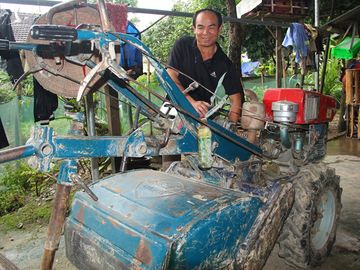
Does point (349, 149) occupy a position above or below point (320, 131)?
below

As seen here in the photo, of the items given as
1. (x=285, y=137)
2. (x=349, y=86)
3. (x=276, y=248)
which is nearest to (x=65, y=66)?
(x=285, y=137)

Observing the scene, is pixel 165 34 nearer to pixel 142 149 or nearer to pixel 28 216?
pixel 28 216

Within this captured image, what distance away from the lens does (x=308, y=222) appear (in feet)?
9.08

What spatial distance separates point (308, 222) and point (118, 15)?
2968 millimetres

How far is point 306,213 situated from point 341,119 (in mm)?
7552

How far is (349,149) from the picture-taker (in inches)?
293

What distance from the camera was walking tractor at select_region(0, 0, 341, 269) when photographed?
172 cm

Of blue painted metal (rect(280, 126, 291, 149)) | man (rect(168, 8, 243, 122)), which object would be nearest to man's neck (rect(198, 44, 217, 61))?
man (rect(168, 8, 243, 122))

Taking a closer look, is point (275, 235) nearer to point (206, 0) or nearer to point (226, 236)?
point (226, 236)

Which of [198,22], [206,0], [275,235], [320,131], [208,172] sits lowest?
[275,235]

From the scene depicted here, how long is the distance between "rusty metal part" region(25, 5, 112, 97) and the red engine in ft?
5.55

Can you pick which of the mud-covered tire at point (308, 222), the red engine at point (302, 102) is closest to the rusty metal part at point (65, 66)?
the red engine at point (302, 102)

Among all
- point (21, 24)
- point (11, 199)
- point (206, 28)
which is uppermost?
point (21, 24)

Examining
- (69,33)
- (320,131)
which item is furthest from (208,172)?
(69,33)
